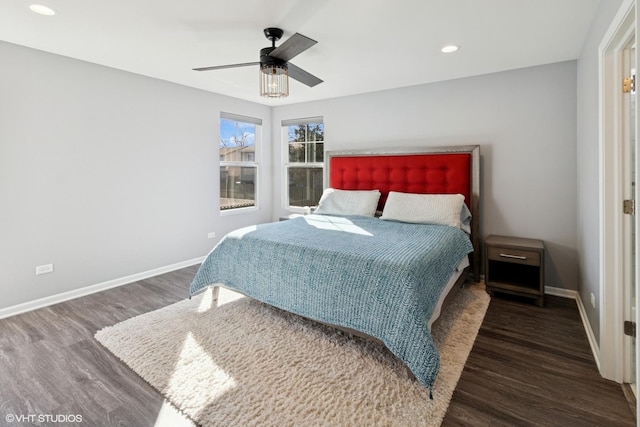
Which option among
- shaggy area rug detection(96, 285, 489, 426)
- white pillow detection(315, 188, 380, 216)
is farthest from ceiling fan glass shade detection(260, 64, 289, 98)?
shaggy area rug detection(96, 285, 489, 426)

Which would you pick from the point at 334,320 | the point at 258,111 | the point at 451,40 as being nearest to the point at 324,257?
the point at 334,320

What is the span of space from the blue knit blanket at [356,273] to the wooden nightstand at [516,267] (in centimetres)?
37

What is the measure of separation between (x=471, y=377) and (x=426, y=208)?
6.07 ft

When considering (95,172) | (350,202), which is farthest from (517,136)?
(95,172)

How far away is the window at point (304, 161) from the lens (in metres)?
5.14

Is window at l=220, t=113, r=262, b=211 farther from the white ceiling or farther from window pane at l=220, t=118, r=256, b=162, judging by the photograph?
the white ceiling

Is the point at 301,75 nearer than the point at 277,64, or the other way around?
the point at 277,64

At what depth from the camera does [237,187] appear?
16.8 feet

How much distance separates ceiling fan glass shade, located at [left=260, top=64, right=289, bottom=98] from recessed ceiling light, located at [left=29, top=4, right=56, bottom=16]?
1.47 meters

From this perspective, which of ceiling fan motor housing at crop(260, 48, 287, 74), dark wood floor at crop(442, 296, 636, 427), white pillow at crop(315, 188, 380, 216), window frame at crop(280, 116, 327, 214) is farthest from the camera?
window frame at crop(280, 116, 327, 214)

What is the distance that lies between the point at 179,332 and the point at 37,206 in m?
1.90

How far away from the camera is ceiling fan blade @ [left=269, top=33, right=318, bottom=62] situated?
2.09 m

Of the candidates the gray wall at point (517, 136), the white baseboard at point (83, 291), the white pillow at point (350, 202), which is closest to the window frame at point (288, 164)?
the white pillow at point (350, 202)

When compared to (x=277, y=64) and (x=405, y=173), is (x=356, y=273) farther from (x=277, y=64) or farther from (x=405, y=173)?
(x=405, y=173)
